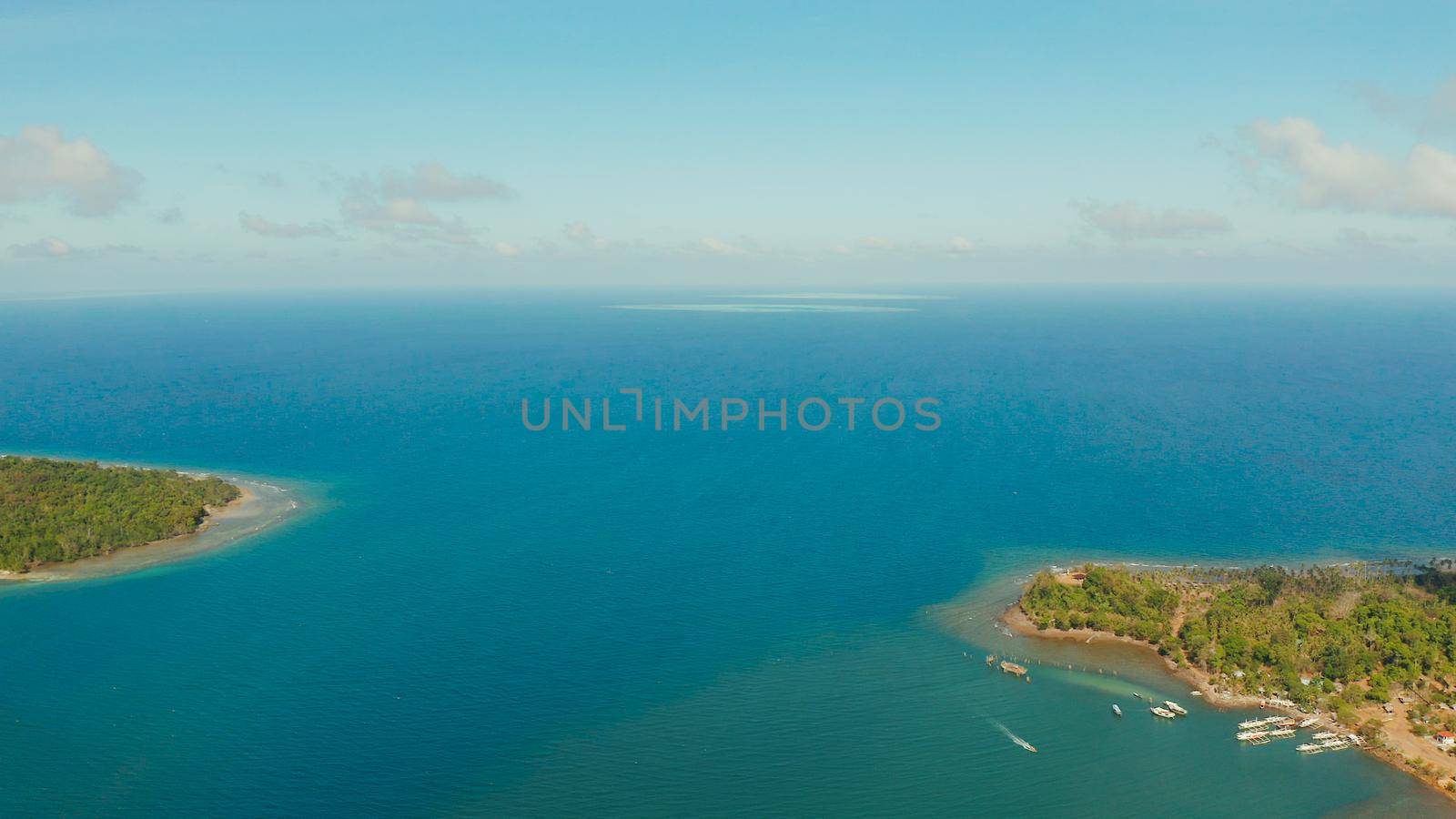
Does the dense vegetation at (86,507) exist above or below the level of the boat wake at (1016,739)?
above

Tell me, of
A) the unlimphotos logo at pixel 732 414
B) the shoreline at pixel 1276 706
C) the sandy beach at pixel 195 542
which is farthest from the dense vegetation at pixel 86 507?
the shoreline at pixel 1276 706

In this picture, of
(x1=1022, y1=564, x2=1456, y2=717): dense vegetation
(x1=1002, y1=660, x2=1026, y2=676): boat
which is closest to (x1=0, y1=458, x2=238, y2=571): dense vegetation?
(x1=1002, y1=660, x2=1026, y2=676): boat

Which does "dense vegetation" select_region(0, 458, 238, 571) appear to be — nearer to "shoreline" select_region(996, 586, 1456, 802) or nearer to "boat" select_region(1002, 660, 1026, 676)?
"boat" select_region(1002, 660, 1026, 676)

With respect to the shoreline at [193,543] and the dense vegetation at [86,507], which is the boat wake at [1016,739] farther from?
the dense vegetation at [86,507]

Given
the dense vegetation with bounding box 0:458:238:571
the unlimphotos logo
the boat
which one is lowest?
the boat

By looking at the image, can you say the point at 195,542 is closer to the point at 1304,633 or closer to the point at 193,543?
the point at 193,543
